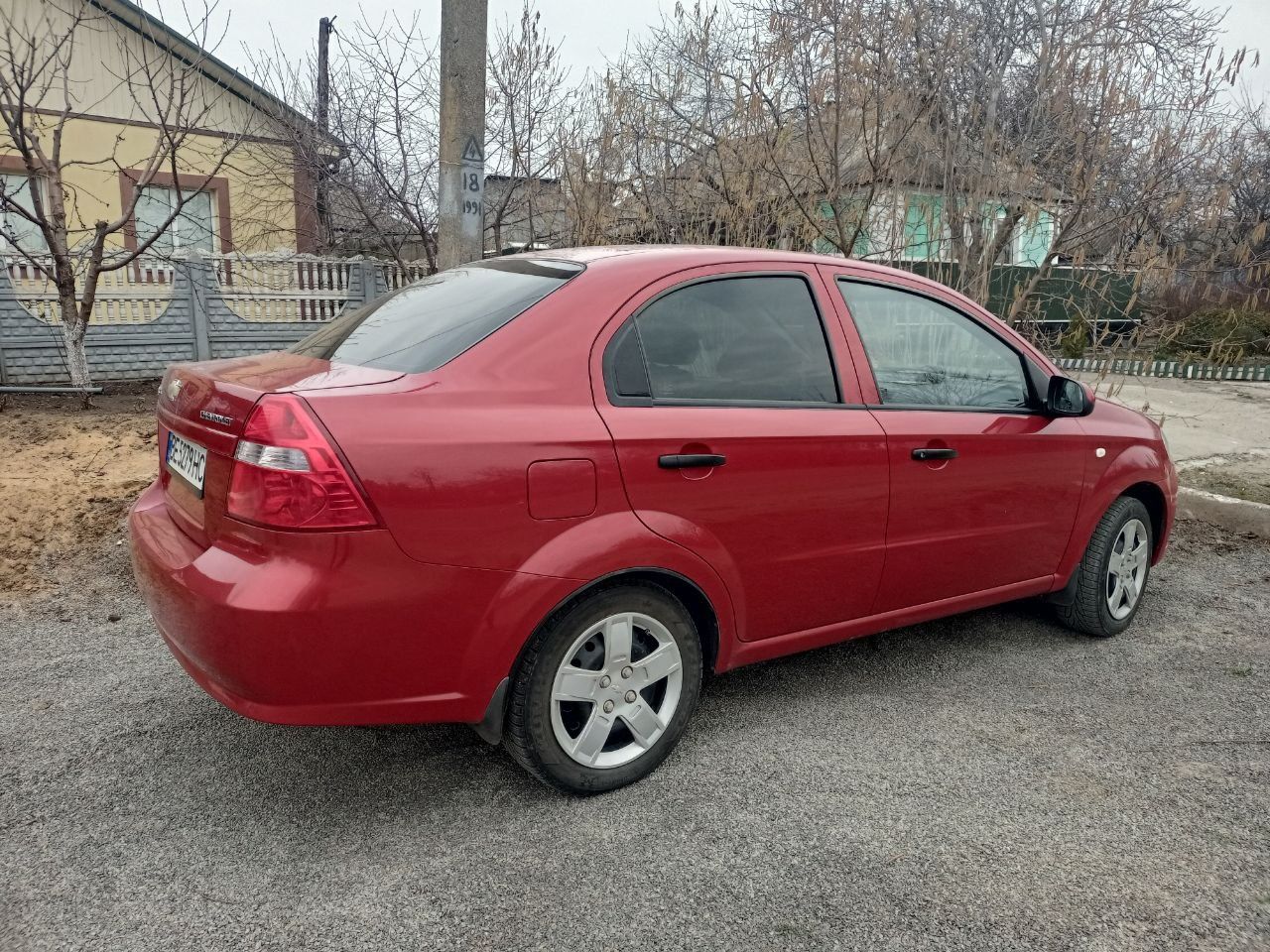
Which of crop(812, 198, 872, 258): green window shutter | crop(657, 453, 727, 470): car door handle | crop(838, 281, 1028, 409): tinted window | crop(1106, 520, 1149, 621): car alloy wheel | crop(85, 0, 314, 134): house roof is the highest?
crop(85, 0, 314, 134): house roof

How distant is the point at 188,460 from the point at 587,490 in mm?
1179

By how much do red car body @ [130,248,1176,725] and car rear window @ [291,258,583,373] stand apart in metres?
0.07

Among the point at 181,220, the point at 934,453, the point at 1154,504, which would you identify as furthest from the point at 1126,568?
the point at 181,220

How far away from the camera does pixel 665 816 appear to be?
8.66 ft

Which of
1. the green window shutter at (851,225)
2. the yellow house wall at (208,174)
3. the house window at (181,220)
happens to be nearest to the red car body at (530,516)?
the green window shutter at (851,225)

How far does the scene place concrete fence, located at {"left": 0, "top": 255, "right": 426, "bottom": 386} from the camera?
32.5ft

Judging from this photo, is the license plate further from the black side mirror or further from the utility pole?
the utility pole

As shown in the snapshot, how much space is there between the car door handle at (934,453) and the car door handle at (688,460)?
882mm

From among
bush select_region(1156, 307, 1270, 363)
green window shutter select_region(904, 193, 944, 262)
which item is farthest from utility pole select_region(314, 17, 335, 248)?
bush select_region(1156, 307, 1270, 363)

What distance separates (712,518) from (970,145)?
513 cm

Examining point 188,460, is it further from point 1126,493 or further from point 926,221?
point 926,221

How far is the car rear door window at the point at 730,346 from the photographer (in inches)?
109

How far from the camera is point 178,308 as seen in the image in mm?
10688

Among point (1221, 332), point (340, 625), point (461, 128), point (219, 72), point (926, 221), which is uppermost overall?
point (219, 72)
